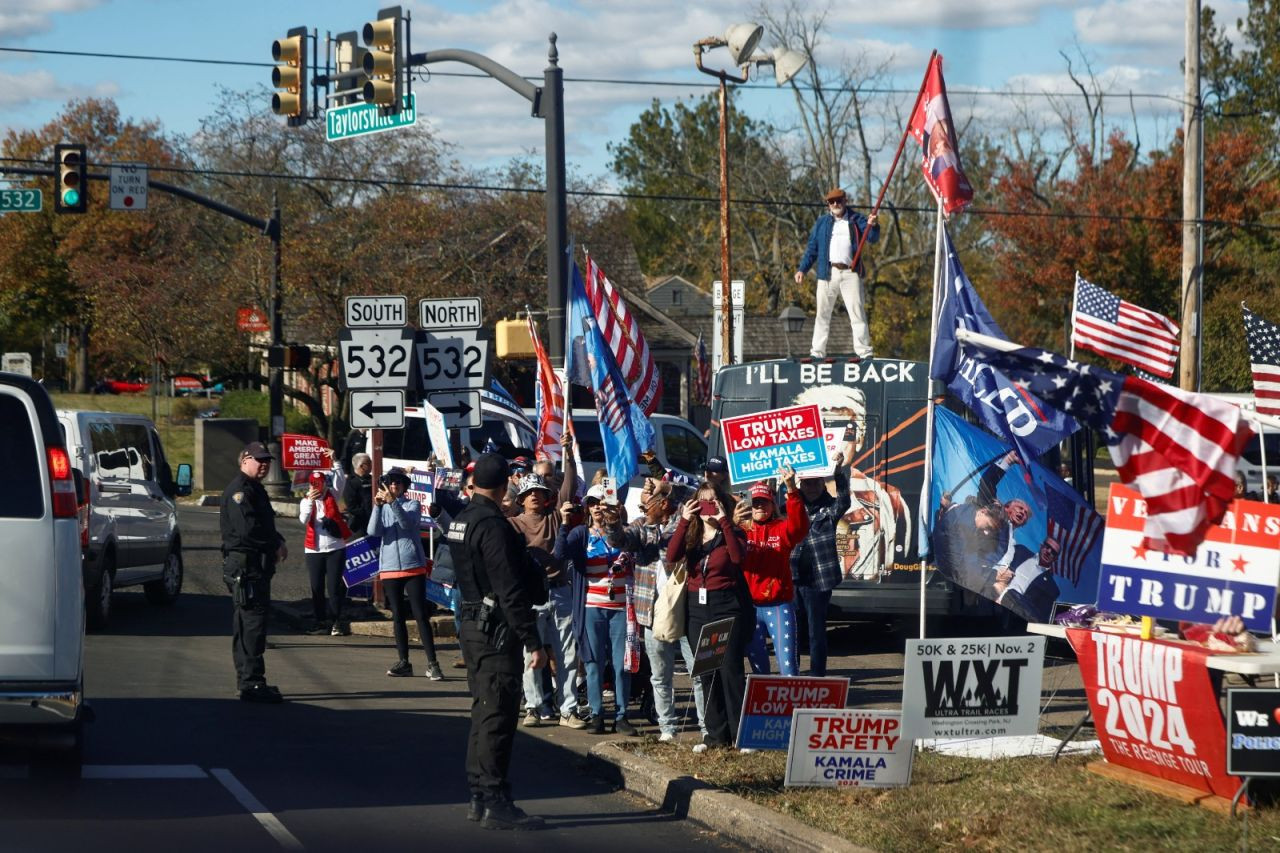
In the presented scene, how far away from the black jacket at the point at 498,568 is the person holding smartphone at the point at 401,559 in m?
4.86

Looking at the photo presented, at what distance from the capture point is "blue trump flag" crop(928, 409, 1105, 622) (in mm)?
9883

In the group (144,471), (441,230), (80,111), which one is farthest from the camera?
(80,111)

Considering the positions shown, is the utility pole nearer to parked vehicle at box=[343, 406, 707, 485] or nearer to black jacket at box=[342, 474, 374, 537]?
parked vehicle at box=[343, 406, 707, 485]

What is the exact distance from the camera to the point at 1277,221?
147 feet

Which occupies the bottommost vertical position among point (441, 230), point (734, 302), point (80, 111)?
point (734, 302)

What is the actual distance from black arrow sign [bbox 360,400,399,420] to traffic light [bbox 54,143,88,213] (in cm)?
960

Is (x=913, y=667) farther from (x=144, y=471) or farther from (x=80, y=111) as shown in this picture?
(x=80, y=111)

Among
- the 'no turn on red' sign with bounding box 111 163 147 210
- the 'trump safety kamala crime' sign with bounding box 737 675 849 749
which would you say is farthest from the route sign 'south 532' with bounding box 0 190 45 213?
the 'trump safety kamala crime' sign with bounding box 737 675 849 749

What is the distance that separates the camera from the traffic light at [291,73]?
17.1 meters

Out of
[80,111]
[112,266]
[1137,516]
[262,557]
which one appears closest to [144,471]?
[262,557]

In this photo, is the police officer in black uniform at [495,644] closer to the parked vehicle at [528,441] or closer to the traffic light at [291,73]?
the traffic light at [291,73]

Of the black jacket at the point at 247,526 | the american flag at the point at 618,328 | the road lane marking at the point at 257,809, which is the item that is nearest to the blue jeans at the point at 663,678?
the road lane marking at the point at 257,809

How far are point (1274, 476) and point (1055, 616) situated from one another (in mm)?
14602

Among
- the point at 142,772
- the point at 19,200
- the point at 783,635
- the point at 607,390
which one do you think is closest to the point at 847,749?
the point at 783,635
